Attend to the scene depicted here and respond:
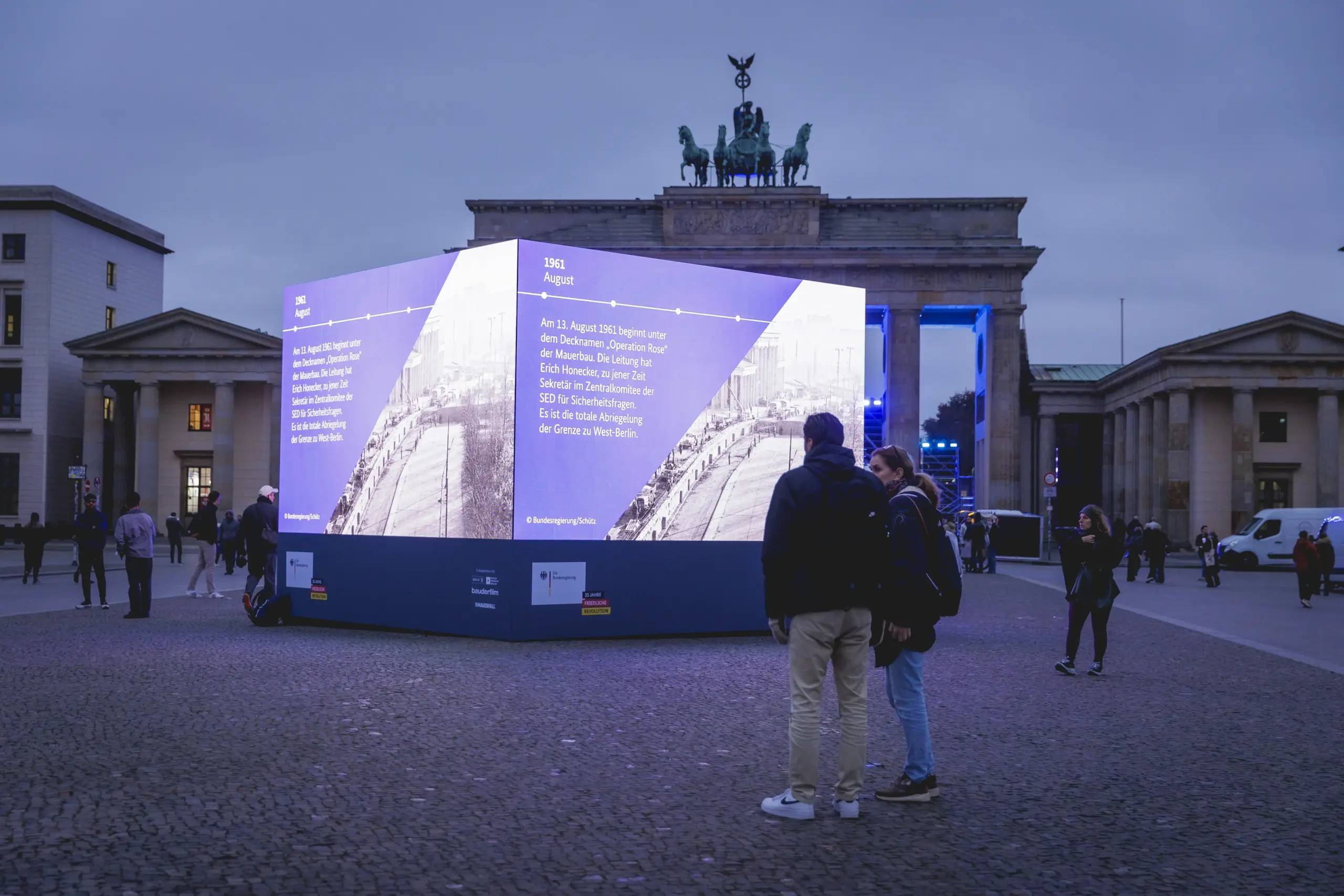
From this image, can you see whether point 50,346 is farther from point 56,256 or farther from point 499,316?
point 499,316

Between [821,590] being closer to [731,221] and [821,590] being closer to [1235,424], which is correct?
[1235,424]

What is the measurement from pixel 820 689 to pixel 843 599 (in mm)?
455

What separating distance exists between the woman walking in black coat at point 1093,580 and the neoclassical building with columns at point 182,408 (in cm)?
4985

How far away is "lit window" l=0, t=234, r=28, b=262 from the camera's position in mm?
61500

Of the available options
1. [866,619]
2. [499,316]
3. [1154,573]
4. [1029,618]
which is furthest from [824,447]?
[1154,573]

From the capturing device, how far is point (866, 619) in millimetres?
6312

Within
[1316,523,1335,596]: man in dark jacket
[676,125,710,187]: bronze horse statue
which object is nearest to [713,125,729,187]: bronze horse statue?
[676,125,710,187]: bronze horse statue

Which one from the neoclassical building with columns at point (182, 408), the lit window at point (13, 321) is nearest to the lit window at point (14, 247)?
the lit window at point (13, 321)

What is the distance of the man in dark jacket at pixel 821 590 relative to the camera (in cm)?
613

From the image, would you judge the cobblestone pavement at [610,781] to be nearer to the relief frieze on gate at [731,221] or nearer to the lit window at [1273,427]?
the lit window at [1273,427]

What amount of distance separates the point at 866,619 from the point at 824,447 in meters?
0.87

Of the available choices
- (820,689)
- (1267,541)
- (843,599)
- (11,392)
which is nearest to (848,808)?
(820,689)

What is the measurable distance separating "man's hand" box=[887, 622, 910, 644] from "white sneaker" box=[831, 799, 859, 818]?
32.1 inches

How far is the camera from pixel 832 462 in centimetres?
631
